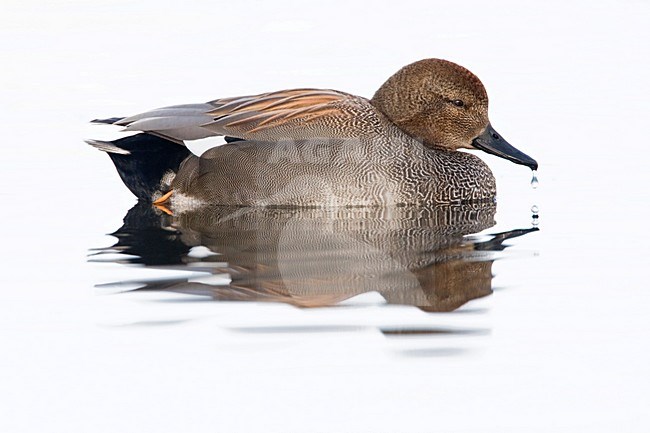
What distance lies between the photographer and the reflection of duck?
20.2ft

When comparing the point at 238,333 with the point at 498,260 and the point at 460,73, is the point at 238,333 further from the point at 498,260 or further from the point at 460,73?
the point at 460,73

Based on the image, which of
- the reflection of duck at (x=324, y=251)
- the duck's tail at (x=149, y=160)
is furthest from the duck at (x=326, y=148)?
the reflection of duck at (x=324, y=251)

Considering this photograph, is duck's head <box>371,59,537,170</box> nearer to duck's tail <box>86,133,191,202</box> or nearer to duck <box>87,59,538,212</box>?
duck <box>87,59,538,212</box>

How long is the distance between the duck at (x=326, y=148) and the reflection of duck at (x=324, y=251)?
168mm

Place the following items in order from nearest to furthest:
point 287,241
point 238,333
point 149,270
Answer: point 238,333, point 149,270, point 287,241

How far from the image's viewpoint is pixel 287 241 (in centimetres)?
759

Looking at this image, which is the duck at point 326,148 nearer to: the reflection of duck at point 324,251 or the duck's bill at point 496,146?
the duck's bill at point 496,146

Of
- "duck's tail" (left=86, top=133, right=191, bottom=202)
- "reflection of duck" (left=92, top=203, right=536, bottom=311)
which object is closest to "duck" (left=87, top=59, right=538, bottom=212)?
"duck's tail" (left=86, top=133, right=191, bottom=202)

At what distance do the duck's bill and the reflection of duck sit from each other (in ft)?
1.61

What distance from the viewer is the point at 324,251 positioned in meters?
7.20

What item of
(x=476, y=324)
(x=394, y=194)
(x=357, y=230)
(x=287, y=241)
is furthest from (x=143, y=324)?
(x=394, y=194)

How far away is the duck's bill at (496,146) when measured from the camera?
975 cm

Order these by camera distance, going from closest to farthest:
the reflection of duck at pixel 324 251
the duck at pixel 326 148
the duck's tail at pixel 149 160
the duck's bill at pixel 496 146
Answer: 1. the reflection of duck at pixel 324 251
2. the duck at pixel 326 148
3. the duck's tail at pixel 149 160
4. the duck's bill at pixel 496 146

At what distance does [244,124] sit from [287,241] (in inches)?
76.0
